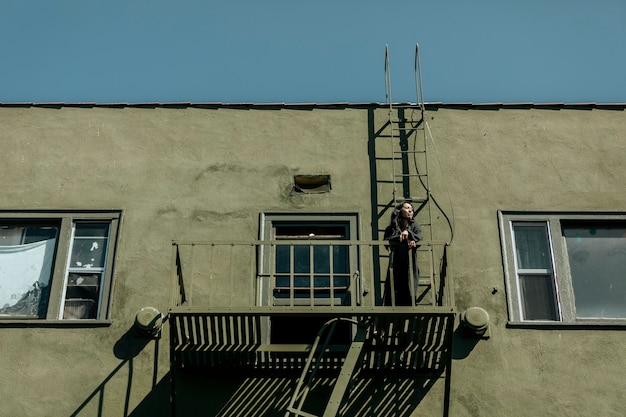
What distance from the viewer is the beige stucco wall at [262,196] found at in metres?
11.9

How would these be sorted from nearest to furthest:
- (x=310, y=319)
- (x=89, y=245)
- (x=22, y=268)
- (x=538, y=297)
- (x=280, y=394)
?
(x=280, y=394)
(x=310, y=319)
(x=538, y=297)
(x=22, y=268)
(x=89, y=245)

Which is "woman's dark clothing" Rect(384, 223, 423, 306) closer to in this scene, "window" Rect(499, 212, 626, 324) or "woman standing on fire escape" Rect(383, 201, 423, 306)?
"woman standing on fire escape" Rect(383, 201, 423, 306)

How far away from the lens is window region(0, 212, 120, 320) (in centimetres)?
1269

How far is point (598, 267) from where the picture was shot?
515 inches

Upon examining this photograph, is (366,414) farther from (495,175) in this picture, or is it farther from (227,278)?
(495,175)

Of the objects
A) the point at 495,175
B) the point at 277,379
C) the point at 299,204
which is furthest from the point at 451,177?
the point at 277,379

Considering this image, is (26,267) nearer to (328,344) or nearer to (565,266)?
(328,344)

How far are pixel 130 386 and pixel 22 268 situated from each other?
2.44 metres

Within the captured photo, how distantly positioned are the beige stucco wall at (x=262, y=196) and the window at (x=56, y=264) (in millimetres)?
197

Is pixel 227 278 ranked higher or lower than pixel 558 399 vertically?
higher

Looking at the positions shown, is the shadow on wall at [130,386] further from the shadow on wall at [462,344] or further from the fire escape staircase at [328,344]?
the shadow on wall at [462,344]

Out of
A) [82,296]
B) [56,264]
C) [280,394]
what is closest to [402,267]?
[280,394]

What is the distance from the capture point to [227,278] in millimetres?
12719

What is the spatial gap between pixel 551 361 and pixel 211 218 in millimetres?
4840
